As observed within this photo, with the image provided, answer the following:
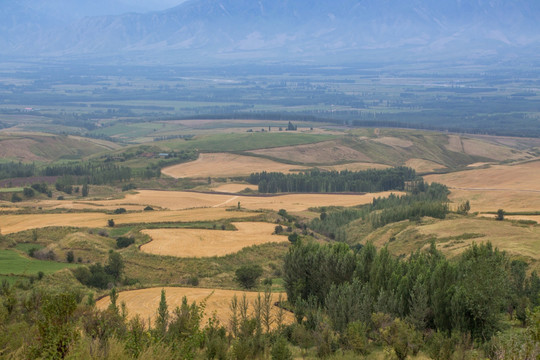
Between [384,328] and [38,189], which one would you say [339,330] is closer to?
[384,328]

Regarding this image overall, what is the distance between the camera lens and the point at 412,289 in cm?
3603

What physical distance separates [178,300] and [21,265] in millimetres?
15484

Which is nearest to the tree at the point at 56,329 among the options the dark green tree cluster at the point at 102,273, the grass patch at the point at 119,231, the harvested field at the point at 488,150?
the dark green tree cluster at the point at 102,273

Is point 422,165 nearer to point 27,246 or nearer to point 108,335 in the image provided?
point 27,246

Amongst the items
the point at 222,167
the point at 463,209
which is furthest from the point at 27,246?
the point at 222,167

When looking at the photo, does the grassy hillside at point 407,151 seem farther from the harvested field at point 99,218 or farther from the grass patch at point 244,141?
the harvested field at point 99,218

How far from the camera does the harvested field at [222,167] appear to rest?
143375 mm

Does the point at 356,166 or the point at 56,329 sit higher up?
the point at 56,329

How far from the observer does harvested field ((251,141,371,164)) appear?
164375 millimetres

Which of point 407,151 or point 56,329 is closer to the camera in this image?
point 56,329

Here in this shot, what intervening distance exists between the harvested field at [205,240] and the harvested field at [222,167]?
227 ft

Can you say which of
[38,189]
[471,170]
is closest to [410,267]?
[38,189]

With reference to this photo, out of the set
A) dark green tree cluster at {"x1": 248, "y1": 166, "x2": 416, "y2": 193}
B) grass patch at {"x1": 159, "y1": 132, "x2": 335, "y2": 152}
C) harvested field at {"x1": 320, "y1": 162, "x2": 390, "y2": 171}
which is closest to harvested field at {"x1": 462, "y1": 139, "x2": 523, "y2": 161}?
harvested field at {"x1": 320, "y1": 162, "x2": 390, "y2": 171}

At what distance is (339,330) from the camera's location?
3444 centimetres
